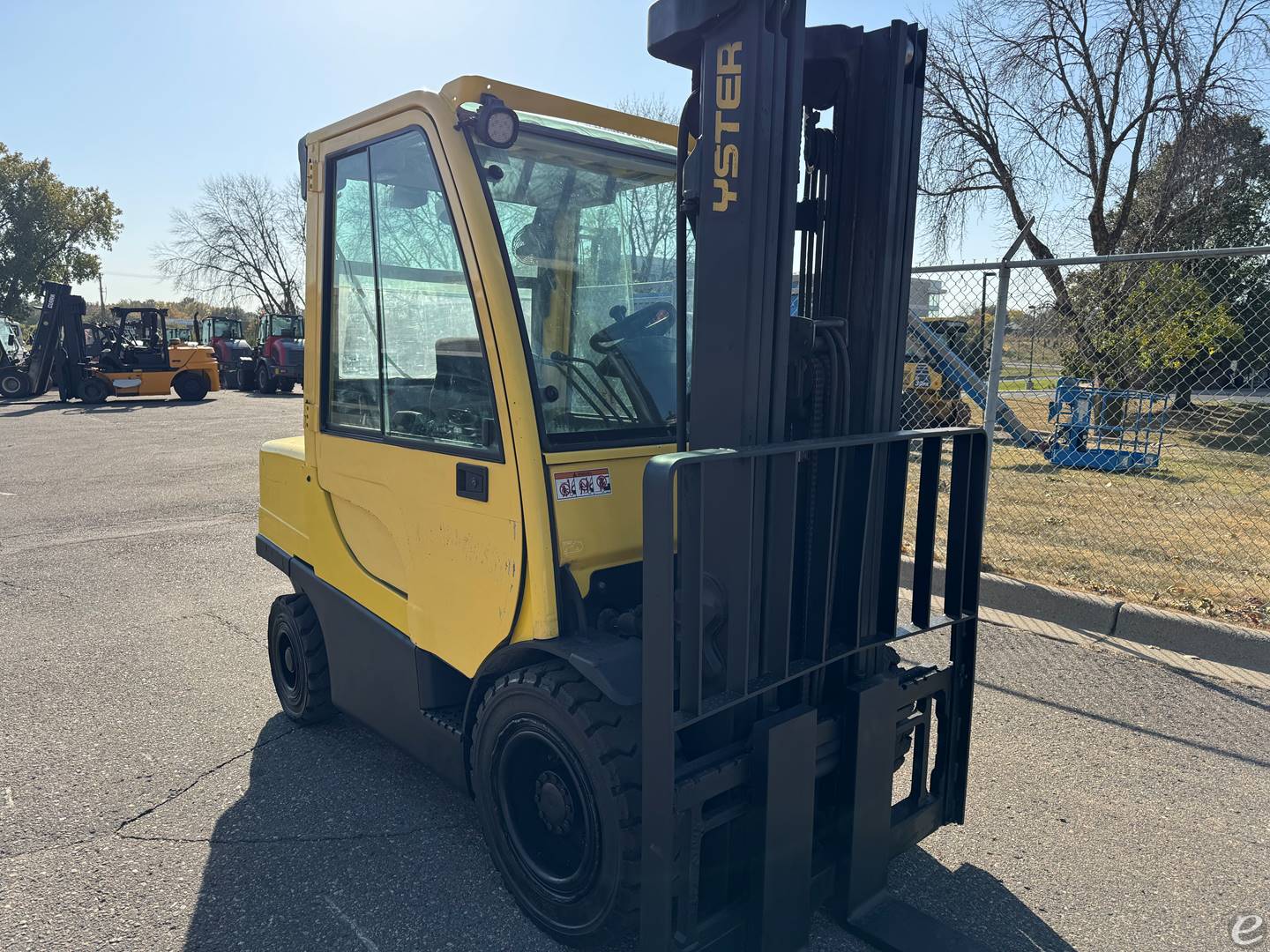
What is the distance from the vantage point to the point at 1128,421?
9688mm

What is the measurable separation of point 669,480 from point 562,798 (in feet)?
3.58

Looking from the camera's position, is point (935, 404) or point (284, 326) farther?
point (284, 326)

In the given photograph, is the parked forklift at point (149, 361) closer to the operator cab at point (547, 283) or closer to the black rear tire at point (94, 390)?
the black rear tire at point (94, 390)

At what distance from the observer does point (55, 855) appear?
3080 mm

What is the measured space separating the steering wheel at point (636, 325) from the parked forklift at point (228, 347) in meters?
30.3

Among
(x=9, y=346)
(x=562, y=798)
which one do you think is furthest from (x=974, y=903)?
(x=9, y=346)


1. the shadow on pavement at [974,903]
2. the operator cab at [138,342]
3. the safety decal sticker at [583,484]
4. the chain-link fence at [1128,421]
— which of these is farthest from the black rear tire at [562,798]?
the operator cab at [138,342]

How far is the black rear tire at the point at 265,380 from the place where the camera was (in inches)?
1114

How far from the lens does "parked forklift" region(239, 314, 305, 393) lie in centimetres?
2786

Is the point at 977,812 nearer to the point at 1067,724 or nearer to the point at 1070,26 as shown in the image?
the point at 1067,724

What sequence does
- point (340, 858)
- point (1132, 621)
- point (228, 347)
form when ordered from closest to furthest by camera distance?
point (340, 858) < point (1132, 621) < point (228, 347)

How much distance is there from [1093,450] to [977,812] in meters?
8.24

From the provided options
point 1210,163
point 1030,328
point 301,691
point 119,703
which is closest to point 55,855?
point 301,691

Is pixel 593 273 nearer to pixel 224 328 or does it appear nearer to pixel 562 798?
pixel 562 798
